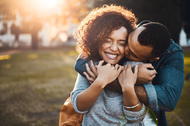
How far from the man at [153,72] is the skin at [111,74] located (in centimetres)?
11

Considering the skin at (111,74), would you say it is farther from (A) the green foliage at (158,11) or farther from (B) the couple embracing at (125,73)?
(A) the green foliage at (158,11)

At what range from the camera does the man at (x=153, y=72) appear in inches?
67.1

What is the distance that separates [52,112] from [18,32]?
3617 cm

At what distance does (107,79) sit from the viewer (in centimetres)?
181

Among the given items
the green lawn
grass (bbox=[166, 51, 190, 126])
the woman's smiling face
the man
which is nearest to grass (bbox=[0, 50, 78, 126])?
the green lawn

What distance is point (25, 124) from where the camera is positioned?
4.48m

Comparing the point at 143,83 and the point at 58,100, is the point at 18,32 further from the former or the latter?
the point at 143,83

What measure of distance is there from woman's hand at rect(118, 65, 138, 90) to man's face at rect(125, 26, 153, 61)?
14 cm

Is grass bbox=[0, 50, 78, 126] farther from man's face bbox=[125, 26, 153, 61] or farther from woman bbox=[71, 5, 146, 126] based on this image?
man's face bbox=[125, 26, 153, 61]

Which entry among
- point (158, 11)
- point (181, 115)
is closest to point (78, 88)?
point (158, 11)

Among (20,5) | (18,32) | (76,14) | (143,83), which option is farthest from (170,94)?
(18,32)

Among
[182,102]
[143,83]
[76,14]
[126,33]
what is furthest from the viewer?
[76,14]

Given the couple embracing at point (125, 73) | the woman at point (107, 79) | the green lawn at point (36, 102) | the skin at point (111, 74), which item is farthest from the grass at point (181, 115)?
the skin at point (111, 74)

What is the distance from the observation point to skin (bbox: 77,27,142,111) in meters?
1.71
